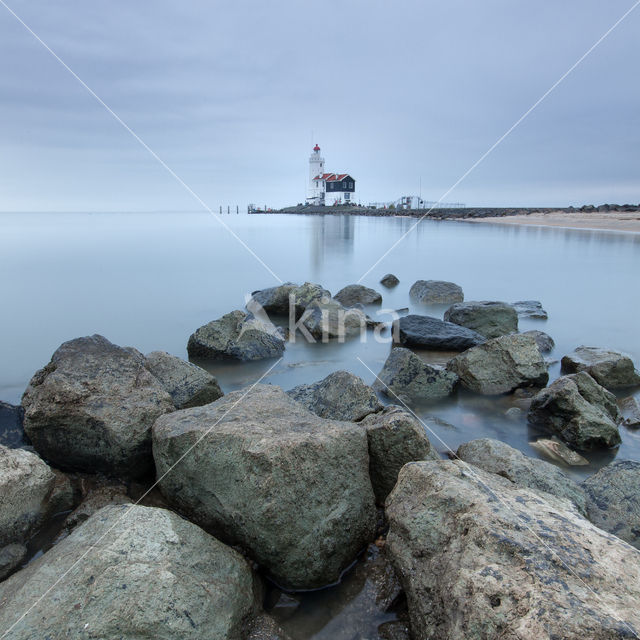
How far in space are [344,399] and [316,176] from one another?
98.2 metres

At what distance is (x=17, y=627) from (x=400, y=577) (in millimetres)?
1712

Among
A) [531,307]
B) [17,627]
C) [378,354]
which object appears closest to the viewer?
[17,627]

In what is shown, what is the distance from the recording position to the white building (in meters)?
95.6

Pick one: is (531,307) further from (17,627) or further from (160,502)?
(17,627)

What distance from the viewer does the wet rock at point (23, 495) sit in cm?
258

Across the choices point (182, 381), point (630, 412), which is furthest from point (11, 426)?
point (630, 412)

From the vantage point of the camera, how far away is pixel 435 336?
280 inches

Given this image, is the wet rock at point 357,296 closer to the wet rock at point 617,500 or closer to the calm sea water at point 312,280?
the calm sea water at point 312,280

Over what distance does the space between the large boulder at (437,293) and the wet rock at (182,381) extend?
7688 mm

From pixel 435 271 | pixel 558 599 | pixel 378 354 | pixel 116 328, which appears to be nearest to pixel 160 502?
pixel 558 599

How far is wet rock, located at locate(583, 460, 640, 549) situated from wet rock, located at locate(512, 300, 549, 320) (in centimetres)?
728

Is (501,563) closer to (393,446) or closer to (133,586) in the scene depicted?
(393,446)

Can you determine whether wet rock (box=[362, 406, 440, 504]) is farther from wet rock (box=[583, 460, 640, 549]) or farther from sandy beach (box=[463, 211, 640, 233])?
sandy beach (box=[463, 211, 640, 233])

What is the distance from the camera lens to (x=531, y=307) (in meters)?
10.7
